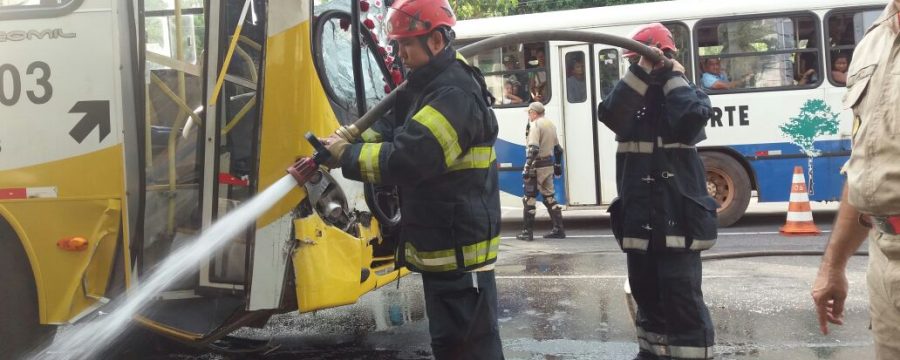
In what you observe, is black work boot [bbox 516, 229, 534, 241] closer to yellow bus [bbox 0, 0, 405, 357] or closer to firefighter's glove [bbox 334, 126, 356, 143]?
yellow bus [bbox 0, 0, 405, 357]

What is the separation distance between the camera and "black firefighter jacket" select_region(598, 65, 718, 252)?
158 inches

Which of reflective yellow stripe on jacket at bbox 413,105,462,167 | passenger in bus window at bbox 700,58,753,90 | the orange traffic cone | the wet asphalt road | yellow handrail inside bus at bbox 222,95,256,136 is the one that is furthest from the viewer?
passenger in bus window at bbox 700,58,753,90

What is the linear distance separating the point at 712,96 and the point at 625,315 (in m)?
5.90

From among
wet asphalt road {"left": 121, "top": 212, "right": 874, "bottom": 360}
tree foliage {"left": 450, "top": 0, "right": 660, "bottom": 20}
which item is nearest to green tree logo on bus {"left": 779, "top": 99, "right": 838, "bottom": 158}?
wet asphalt road {"left": 121, "top": 212, "right": 874, "bottom": 360}

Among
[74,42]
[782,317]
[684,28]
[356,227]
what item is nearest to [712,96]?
[684,28]

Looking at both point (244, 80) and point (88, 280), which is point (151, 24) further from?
point (88, 280)

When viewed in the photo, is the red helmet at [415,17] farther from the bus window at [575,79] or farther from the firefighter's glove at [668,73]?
the bus window at [575,79]

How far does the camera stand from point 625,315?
5.70 metres

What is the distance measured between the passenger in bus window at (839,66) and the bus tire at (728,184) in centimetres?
169

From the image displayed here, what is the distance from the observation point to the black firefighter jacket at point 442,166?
10.1 feet

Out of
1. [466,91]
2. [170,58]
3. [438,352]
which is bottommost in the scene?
[438,352]

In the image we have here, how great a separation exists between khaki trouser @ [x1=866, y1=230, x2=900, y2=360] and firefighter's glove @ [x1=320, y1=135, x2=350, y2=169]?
1968 mm

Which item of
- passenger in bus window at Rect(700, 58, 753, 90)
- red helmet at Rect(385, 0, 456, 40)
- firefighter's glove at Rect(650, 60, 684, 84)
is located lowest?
firefighter's glove at Rect(650, 60, 684, 84)

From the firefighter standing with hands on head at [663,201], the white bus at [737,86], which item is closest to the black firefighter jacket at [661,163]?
the firefighter standing with hands on head at [663,201]
